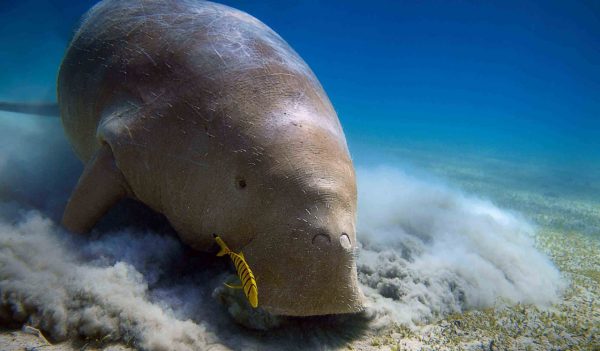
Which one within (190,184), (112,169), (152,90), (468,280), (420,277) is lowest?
(112,169)

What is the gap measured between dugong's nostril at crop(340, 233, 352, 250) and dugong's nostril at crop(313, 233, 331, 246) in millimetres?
94

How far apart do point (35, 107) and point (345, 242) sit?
6.79 metres

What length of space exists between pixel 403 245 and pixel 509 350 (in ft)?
5.92

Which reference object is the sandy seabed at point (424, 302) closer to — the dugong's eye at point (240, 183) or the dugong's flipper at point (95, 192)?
the dugong's flipper at point (95, 192)

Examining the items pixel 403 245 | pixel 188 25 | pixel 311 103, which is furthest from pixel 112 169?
pixel 403 245

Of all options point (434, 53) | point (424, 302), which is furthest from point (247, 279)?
point (434, 53)

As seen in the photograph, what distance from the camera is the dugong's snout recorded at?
7.06 ft

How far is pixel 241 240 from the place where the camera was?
8.05 ft

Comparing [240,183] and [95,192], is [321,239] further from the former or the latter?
[95,192]

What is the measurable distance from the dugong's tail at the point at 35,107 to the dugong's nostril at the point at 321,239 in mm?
6120

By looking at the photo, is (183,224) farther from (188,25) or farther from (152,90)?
(188,25)

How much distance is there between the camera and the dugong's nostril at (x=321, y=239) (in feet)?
7.05

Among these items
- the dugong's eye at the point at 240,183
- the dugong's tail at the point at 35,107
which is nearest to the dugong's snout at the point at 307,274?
the dugong's eye at the point at 240,183

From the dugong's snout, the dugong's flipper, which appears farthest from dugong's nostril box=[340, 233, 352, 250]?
the dugong's flipper
